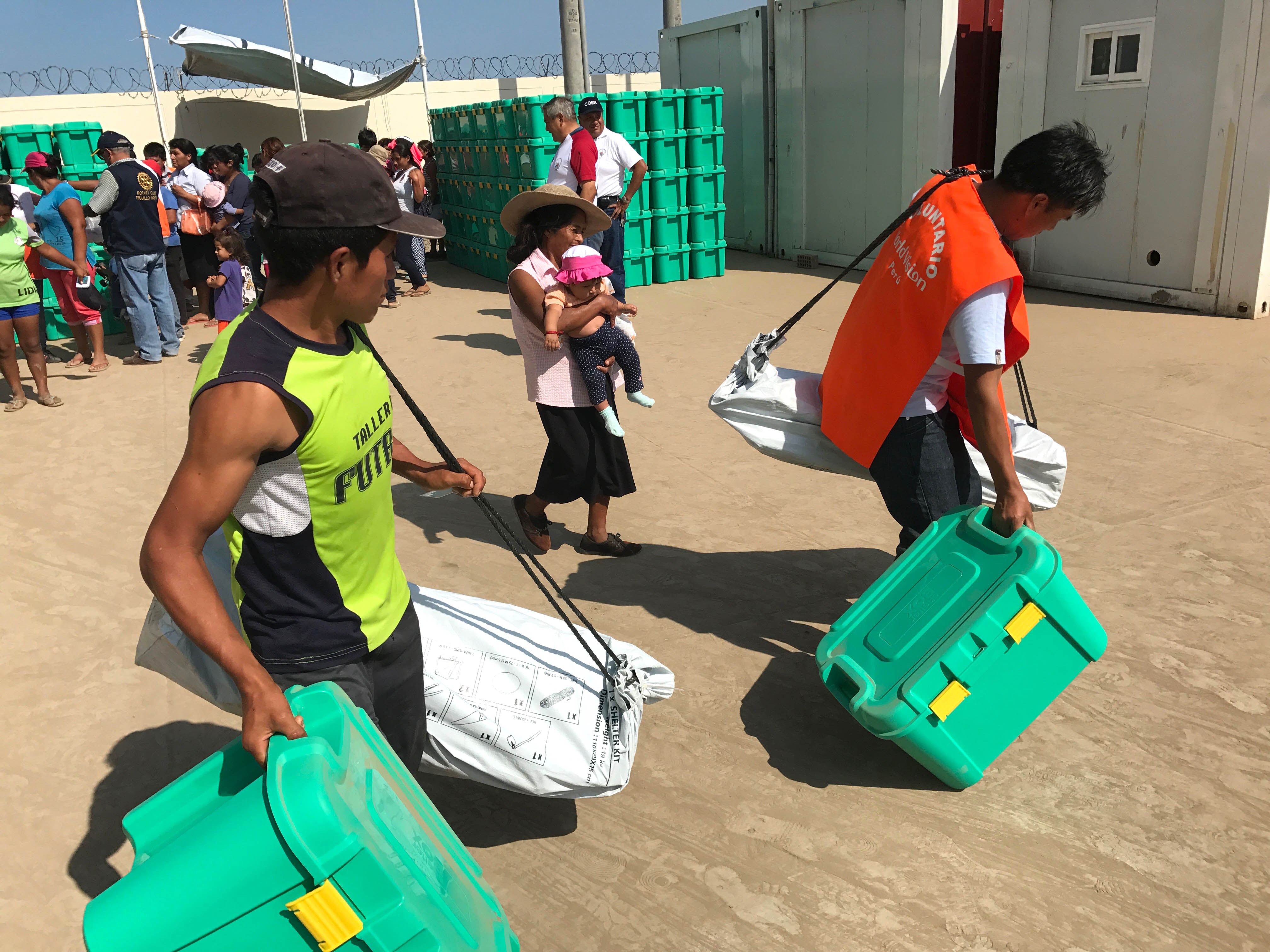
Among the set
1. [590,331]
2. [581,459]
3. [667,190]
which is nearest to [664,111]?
[667,190]

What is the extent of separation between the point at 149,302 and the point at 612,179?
445 centimetres

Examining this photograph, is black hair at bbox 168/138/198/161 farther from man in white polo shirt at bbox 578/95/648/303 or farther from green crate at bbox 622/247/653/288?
green crate at bbox 622/247/653/288

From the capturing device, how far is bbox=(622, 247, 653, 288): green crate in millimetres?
11055

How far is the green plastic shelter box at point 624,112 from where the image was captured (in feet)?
33.6

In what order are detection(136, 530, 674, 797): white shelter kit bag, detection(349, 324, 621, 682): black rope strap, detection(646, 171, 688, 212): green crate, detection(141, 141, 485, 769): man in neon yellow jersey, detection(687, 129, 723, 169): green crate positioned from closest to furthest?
detection(141, 141, 485, 769): man in neon yellow jersey, detection(349, 324, 621, 682): black rope strap, detection(136, 530, 674, 797): white shelter kit bag, detection(646, 171, 688, 212): green crate, detection(687, 129, 723, 169): green crate

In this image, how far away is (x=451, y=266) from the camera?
14062 millimetres

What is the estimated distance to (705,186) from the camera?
1109cm

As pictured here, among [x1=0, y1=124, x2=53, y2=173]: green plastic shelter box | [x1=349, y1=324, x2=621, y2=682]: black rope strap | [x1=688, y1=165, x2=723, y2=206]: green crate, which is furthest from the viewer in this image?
[x1=688, y1=165, x2=723, y2=206]: green crate

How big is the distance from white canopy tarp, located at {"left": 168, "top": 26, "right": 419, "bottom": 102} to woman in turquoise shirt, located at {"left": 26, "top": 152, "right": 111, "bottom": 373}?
9166 mm

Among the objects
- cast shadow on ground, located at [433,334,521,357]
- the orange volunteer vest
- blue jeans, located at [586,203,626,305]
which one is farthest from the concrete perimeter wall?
the orange volunteer vest

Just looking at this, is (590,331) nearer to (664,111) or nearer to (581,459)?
(581,459)

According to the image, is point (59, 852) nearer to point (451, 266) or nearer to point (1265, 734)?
point (1265, 734)

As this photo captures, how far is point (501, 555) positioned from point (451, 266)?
10050mm

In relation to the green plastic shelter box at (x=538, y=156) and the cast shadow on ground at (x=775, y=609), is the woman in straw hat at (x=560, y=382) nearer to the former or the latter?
the cast shadow on ground at (x=775, y=609)
